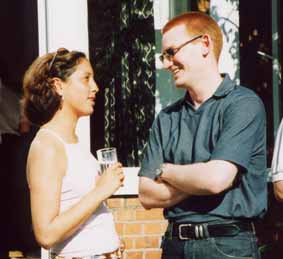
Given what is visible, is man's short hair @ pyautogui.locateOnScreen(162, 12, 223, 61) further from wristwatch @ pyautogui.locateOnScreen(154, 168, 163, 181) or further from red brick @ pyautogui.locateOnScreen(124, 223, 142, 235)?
red brick @ pyautogui.locateOnScreen(124, 223, 142, 235)

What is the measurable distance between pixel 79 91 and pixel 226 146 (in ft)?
2.79

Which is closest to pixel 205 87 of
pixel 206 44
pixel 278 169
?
pixel 206 44

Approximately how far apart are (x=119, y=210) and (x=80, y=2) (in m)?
1.60

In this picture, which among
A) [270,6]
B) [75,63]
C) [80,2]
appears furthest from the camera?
[270,6]

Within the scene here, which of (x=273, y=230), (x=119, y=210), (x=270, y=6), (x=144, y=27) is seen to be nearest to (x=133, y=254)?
(x=119, y=210)

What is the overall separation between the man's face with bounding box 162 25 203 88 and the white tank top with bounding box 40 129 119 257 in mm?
579

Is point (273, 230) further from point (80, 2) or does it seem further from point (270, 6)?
point (80, 2)

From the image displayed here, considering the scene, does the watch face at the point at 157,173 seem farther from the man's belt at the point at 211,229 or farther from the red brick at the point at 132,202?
the red brick at the point at 132,202

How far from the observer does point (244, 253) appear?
3.03 metres

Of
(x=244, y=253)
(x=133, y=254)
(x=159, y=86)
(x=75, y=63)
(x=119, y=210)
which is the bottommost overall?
(x=133, y=254)

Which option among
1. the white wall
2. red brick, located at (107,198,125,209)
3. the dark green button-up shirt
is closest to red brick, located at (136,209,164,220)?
red brick, located at (107,198,125,209)

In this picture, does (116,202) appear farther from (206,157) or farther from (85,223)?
(206,157)

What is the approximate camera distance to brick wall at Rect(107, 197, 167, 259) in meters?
5.55

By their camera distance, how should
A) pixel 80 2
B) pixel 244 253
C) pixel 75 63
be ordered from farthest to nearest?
pixel 80 2
pixel 75 63
pixel 244 253
